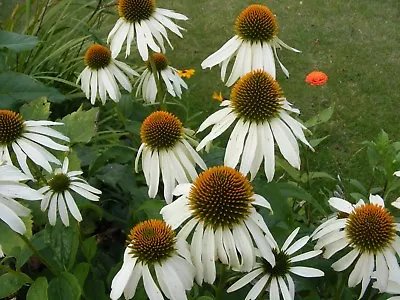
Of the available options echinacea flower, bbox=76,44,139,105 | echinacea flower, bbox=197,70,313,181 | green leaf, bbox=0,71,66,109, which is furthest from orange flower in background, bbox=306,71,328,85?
echinacea flower, bbox=197,70,313,181

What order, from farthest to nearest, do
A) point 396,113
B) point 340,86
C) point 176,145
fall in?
point 340,86, point 396,113, point 176,145

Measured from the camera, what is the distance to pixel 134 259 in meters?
0.82

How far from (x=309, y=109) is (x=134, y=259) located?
211 cm

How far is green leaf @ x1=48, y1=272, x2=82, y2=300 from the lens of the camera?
98 centimetres

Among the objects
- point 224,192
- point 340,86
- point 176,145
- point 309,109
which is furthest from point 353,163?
point 224,192

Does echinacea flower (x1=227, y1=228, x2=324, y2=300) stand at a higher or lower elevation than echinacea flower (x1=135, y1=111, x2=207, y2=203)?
lower

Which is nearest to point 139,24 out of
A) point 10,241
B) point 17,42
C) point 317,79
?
point 17,42

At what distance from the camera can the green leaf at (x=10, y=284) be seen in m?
1.07

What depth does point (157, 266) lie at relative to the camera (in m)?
0.80

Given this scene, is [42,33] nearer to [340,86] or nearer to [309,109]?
[309,109]

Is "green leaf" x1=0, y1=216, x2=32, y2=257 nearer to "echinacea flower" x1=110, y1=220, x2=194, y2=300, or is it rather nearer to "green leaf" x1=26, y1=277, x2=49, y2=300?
"green leaf" x1=26, y1=277, x2=49, y2=300

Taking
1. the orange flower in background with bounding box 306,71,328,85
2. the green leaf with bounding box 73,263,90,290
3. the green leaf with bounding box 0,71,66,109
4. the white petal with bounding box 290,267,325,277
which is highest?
the orange flower in background with bounding box 306,71,328,85

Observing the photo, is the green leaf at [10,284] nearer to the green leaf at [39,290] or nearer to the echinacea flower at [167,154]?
the green leaf at [39,290]

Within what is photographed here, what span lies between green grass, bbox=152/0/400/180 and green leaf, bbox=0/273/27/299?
158cm
